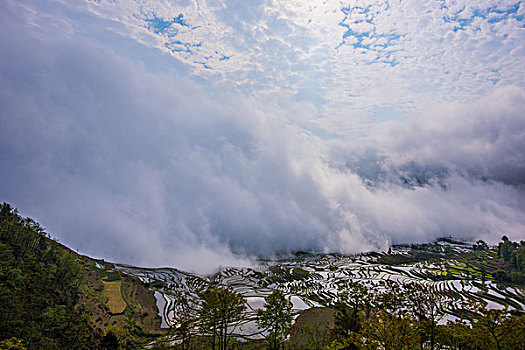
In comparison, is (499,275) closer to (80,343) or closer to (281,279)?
(281,279)

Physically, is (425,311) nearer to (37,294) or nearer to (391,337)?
(391,337)

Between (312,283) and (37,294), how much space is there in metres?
129

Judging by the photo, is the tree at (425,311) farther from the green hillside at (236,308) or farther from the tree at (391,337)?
the tree at (391,337)

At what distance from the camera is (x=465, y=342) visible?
39.2m

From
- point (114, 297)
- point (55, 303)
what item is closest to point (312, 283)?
point (114, 297)

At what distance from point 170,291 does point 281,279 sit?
72365mm

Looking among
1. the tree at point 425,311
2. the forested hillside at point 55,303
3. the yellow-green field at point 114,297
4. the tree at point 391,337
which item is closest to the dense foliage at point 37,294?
the forested hillside at point 55,303

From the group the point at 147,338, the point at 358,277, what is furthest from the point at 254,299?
the point at 358,277

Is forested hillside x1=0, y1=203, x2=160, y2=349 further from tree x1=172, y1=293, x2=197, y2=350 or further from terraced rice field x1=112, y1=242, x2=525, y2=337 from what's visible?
tree x1=172, y1=293, x2=197, y2=350

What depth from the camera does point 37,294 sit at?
58688 millimetres

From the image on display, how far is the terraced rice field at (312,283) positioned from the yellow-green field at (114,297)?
15.8m

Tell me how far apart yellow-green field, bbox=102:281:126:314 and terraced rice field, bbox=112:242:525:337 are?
1581 cm

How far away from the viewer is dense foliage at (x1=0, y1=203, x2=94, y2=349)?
4656 cm

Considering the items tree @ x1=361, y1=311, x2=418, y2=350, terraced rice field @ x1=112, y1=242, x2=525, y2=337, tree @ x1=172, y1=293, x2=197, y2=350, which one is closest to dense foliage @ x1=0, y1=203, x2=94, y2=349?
tree @ x1=172, y1=293, x2=197, y2=350
